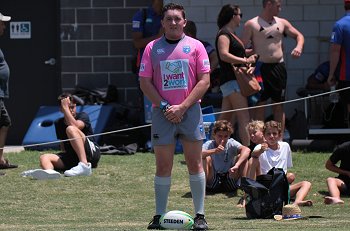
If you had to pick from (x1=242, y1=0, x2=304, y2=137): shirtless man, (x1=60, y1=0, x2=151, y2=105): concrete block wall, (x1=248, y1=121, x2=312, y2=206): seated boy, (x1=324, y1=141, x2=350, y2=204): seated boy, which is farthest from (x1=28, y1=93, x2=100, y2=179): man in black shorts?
(x1=324, y1=141, x2=350, y2=204): seated boy

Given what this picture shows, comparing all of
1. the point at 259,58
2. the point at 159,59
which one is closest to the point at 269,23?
the point at 259,58

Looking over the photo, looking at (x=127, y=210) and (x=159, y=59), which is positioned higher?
(x=159, y=59)

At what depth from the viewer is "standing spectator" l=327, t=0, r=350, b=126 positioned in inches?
575

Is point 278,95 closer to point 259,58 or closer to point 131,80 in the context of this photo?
point 259,58

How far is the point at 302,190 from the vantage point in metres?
12.2

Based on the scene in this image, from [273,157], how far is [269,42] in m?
3.05

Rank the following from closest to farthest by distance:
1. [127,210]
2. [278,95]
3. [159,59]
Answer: [159,59] → [127,210] → [278,95]

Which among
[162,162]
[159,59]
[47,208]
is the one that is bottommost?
[47,208]

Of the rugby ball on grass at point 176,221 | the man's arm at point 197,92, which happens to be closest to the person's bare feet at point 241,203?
the rugby ball on grass at point 176,221

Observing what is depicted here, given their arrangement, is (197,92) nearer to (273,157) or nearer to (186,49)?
(186,49)

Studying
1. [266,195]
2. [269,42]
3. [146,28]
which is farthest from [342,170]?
[146,28]

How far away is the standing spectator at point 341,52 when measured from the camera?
14609mm

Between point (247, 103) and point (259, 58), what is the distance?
72 cm

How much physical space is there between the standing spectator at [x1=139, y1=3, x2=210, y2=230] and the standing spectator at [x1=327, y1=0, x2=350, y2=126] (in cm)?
539
